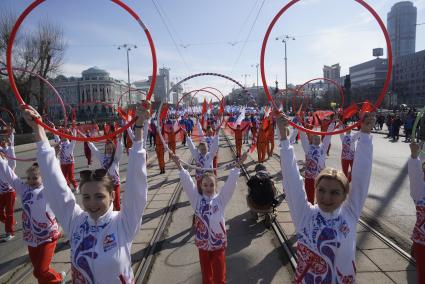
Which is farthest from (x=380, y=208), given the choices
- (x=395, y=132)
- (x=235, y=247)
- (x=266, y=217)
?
(x=395, y=132)

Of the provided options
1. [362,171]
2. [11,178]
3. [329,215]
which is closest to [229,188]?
[329,215]

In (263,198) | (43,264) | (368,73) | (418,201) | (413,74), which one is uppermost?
(413,74)

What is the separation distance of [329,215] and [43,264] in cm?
360

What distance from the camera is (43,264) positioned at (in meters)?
4.30

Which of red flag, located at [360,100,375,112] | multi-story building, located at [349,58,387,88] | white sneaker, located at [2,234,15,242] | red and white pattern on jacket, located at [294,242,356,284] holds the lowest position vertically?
white sneaker, located at [2,234,15,242]

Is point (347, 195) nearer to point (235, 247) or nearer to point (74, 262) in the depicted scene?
point (74, 262)

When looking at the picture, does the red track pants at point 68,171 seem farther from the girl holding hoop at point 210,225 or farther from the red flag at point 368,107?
the red flag at point 368,107

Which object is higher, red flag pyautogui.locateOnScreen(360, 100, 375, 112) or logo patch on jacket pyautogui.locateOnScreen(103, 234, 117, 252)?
red flag pyautogui.locateOnScreen(360, 100, 375, 112)

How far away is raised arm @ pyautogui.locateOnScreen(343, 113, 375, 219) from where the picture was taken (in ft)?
9.22

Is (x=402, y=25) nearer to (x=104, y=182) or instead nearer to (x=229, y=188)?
(x=229, y=188)

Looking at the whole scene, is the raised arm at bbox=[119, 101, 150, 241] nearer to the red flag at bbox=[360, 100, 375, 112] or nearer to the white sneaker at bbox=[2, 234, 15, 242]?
the red flag at bbox=[360, 100, 375, 112]

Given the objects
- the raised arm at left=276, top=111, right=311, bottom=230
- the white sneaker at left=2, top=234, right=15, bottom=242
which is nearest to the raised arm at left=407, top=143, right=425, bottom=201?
the raised arm at left=276, top=111, right=311, bottom=230

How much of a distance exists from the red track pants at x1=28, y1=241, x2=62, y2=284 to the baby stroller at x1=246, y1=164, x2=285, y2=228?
3.82 meters

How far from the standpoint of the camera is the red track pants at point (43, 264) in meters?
4.23
